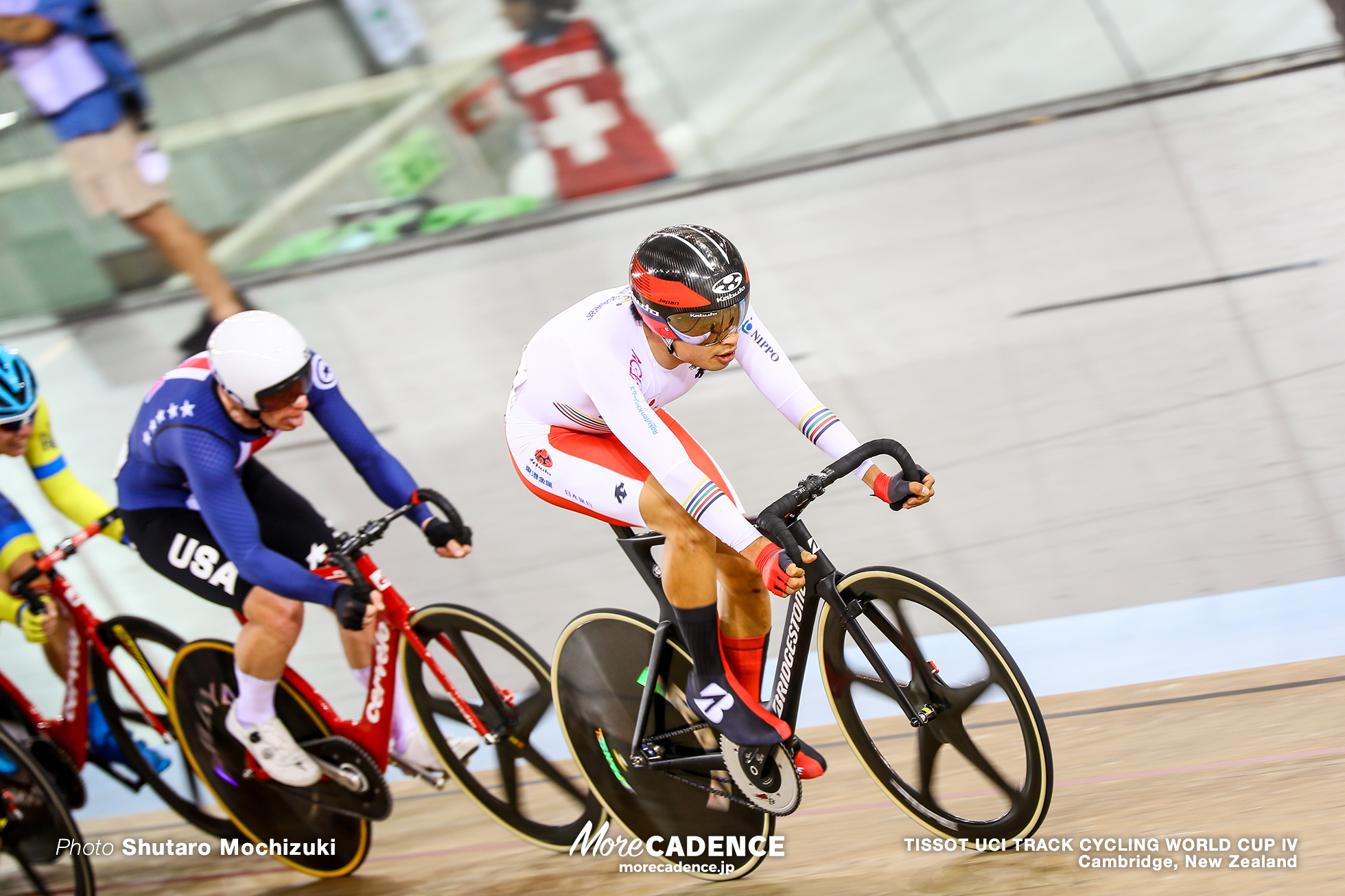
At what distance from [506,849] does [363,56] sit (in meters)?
6.69

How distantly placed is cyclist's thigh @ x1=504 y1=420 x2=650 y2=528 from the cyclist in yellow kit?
1346 millimetres

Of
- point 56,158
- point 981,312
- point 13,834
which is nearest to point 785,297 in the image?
point 981,312

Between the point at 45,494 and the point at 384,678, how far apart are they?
123 cm

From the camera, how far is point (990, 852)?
84.3 inches

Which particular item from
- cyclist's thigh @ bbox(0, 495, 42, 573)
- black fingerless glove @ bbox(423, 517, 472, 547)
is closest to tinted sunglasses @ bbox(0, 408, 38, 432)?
cyclist's thigh @ bbox(0, 495, 42, 573)

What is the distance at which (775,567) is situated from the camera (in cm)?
189

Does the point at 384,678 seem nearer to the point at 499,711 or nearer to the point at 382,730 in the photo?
the point at 382,730

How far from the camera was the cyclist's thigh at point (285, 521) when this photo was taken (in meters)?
2.73

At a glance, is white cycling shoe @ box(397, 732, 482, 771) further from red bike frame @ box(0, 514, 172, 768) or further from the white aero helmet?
the white aero helmet

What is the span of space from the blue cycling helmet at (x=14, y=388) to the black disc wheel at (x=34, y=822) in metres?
0.83

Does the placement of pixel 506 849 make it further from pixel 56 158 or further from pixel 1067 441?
pixel 56 158

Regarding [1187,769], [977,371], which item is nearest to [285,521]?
[1187,769]

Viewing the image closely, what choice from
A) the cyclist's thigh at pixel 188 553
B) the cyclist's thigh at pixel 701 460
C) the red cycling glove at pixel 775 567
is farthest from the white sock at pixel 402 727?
the red cycling glove at pixel 775 567

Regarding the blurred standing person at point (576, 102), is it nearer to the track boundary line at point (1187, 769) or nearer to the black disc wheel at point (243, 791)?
the black disc wheel at point (243, 791)
